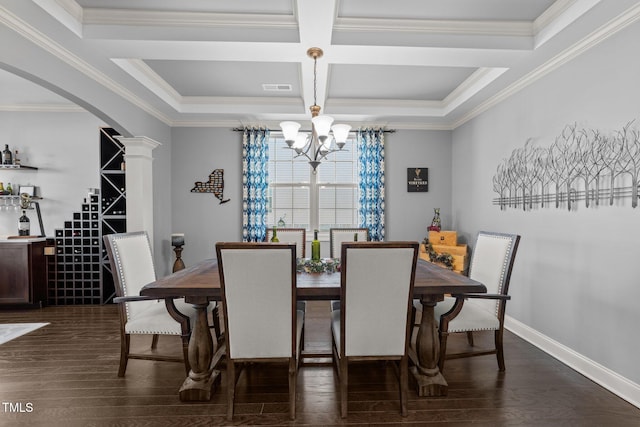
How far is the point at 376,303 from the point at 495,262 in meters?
1.25

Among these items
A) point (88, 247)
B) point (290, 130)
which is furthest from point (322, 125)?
point (88, 247)

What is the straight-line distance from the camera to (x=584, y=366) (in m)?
2.43

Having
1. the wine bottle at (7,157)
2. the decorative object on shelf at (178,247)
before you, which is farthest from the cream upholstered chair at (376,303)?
the wine bottle at (7,157)

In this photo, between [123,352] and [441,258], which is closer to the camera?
[123,352]

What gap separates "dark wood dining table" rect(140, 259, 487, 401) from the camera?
6.33ft

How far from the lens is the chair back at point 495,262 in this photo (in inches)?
92.0

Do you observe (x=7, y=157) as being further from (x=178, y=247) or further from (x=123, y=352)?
(x=123, y=352)

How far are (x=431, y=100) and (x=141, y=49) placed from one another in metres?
3.49

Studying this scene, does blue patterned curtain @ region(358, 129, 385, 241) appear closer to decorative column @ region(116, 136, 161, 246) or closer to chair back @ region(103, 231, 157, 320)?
decorative column @ region(116, 136, 161, 246)

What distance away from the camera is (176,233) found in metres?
4.69

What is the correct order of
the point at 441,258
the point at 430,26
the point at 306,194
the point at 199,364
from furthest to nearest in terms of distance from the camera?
the point at 306,194 → the point at 441,258 → the point at 430,26 → the point at 199,364

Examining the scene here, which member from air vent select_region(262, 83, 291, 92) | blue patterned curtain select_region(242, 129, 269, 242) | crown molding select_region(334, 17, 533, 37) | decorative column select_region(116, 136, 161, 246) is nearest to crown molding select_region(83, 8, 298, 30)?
crown molding select_region(334, 17, 533, 37)

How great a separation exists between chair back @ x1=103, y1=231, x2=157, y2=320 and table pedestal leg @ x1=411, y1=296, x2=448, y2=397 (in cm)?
209

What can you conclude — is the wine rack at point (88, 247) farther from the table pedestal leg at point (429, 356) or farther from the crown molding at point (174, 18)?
the table pedestal leg at point (429, 356)
